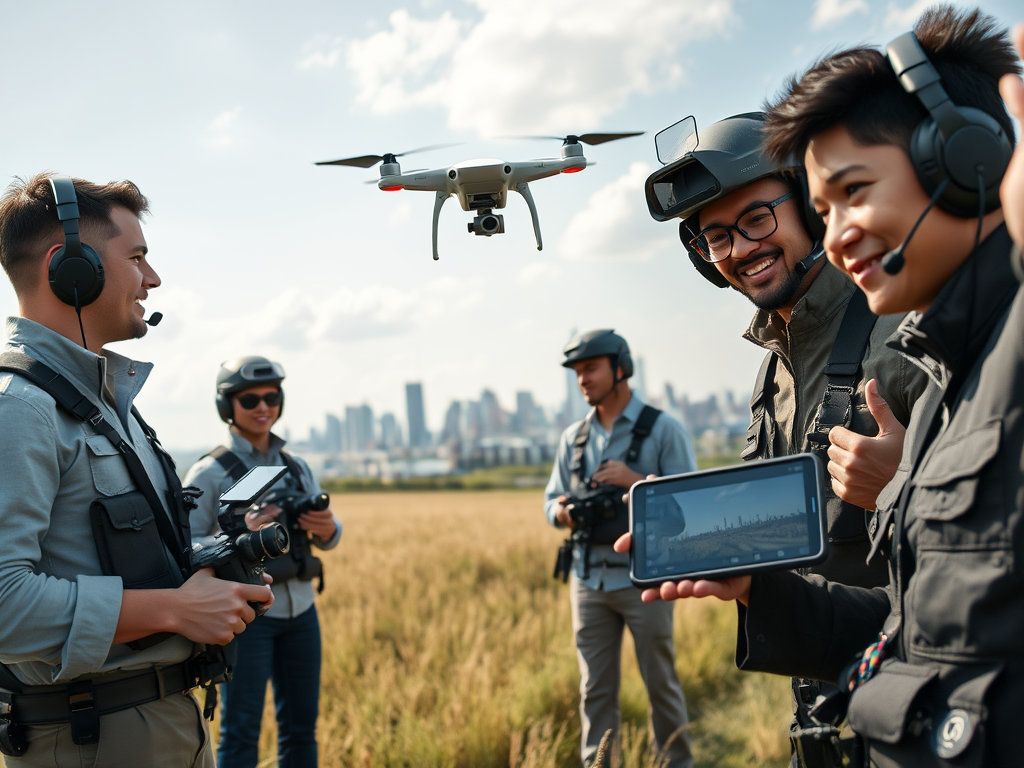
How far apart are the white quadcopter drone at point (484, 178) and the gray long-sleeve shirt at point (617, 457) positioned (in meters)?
3.99

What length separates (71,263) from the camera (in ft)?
9.02

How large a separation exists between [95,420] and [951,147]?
281 cm

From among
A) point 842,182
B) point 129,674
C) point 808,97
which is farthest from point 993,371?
point 129,674

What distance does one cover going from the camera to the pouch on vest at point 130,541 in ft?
8.55

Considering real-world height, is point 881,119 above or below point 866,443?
above

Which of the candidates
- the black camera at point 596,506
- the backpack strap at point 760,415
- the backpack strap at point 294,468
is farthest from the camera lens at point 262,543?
the black camera at point 596,506

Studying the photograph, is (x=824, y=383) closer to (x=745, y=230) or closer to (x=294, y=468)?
(x=745, y=230)

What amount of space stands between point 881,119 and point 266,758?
16.7ft

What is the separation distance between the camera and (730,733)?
621 cm

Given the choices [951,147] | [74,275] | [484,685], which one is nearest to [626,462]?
[484,685]

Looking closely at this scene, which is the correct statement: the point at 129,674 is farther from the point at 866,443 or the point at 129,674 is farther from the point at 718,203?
the point at 718,203


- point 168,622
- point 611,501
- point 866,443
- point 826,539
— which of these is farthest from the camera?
point 611,501

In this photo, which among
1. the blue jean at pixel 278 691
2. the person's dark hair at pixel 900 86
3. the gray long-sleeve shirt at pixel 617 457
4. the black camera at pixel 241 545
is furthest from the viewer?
the gray long-sleeve shirt at pixel 617 457

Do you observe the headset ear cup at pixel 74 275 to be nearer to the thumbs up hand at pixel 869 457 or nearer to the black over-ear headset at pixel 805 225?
the black over-ear headset at pixel 805 225
